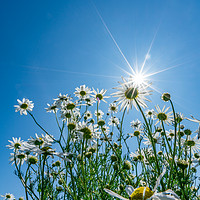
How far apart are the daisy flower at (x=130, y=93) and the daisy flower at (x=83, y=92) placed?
106 centimetres

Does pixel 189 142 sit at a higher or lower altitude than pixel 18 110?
lower

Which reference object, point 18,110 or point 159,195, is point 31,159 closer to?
point 18,110

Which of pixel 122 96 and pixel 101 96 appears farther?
pixel 101 96

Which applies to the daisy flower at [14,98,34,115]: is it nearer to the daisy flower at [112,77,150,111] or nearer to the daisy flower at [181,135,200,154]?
the daisy flower at [112,77,150,111]

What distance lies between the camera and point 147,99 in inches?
70.4

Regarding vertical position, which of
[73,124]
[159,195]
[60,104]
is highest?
[60,104]

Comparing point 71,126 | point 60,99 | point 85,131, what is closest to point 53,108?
point 60,99

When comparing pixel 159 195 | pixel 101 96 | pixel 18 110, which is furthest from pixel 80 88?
pixel 159 195

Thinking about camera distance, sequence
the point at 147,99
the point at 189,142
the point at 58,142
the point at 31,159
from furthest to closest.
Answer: the point at 189,142 < the point at 31,159 < the point at 147,99 < the point at 58,142

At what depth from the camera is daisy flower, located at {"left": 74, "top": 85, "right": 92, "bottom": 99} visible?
293cm

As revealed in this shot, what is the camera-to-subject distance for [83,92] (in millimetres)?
2934

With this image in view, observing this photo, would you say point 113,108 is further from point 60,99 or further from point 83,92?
point 60,99

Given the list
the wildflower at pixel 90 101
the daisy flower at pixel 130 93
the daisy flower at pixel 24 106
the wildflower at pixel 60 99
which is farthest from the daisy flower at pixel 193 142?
the daisy flower at pixel 24 106

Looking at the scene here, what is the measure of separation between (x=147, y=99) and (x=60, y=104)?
1.24 m
